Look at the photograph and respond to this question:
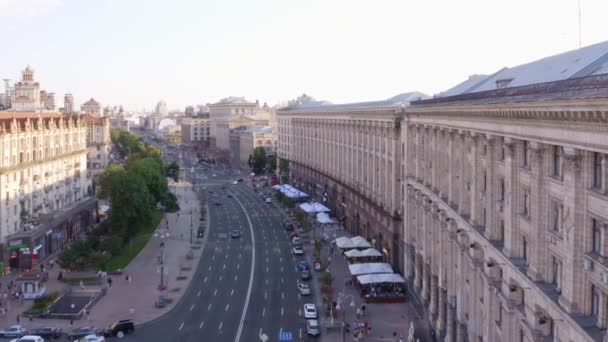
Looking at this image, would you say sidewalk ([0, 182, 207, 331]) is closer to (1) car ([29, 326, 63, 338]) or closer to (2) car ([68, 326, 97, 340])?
(1) car ([29, 326, 63, 338])

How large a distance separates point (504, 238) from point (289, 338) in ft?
67.2

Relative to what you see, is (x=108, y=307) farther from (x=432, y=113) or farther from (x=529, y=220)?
(x=529, y=220)

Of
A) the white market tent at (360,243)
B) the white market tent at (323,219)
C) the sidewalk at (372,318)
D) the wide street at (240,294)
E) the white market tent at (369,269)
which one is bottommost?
the sidewalk at (372,318)

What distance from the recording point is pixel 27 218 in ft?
244

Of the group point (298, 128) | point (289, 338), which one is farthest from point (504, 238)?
point (298, 128)

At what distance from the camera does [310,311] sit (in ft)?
175

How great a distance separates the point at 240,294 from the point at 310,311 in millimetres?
10059

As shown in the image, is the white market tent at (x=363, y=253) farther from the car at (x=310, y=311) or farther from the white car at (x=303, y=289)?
the car at (x=310, y=311)

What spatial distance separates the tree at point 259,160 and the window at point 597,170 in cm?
15471

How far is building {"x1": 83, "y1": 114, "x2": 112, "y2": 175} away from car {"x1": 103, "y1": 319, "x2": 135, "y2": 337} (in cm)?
7245

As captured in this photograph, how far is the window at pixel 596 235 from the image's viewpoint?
75.9ft

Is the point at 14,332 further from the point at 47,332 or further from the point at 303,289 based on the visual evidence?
the point at 303,289

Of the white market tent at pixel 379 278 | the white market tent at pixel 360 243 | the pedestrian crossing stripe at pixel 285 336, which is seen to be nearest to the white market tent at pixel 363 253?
the white market tent at pixel 360 243

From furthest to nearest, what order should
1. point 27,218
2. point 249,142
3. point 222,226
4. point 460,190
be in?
point 249,142
point 222,226
point 27,218
point 460,190
